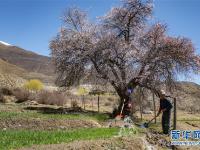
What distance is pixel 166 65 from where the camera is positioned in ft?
84.2

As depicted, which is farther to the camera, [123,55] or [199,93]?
[199,93]

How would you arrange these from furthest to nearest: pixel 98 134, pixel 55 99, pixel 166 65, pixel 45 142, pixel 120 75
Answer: pixel 55 99
pixel 120 75
pixel 166 65
pixel 98 134
pixel 45 142

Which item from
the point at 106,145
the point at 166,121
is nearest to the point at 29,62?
the point at 166,121

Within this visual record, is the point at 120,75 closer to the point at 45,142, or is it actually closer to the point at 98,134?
the point at 98,134

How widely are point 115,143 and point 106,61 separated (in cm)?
1298

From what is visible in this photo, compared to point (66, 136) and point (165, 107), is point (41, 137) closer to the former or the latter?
point (66, 136)

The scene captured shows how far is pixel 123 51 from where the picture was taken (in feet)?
87.1

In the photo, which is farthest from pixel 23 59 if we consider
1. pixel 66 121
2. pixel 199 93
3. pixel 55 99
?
pixel 66 121

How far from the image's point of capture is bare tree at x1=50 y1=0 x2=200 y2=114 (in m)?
25.9

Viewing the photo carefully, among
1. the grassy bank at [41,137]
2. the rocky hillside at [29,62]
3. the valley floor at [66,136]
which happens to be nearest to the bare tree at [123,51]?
the valley floor at [66,136]

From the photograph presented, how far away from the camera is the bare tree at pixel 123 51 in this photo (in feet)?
84.9

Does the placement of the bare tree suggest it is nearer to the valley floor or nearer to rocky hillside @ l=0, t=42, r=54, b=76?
the valley floor

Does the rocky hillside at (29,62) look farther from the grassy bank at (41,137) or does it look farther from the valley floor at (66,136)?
the grassy bank at (41,137)

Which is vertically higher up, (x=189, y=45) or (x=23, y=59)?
(x=23, y=59)
